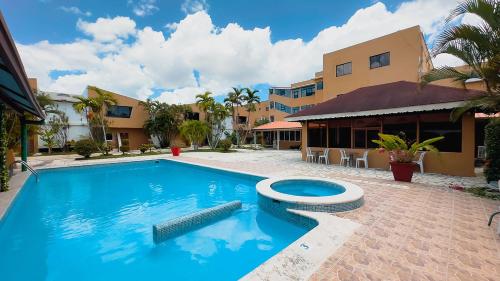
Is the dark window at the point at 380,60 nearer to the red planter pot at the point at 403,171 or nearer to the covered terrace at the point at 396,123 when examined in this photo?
the covered terrace at the point at 396,123

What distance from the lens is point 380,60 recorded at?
64.0 feet

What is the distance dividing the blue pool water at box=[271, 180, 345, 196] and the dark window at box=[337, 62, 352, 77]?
16.6 metres

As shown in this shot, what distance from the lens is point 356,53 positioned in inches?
817

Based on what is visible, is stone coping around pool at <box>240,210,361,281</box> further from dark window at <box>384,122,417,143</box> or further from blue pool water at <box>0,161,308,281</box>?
dark window at <box>384,122,417,143</box>

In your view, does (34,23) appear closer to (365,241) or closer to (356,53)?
(365,241)

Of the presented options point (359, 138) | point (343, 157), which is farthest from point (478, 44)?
point (343, 157)

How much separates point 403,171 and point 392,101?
4661 mm

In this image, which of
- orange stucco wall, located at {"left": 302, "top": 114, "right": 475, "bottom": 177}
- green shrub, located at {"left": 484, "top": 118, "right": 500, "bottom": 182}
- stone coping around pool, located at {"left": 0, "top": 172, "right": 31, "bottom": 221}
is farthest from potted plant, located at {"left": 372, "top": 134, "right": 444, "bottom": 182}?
stone coping around pool, located at {"left": 0, "top": 172, "right": 31, "bottom": 221}

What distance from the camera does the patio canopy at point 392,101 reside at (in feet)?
32.3

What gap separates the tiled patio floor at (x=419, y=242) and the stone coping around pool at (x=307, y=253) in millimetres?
144

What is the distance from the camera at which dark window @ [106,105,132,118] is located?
26.8 metres

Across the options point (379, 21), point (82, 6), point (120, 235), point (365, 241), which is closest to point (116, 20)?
point (82, 6)

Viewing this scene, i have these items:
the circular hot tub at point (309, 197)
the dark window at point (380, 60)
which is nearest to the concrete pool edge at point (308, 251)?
the circular hot tub at point (309, 197)

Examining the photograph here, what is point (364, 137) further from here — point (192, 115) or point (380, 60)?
point (192, 115)
